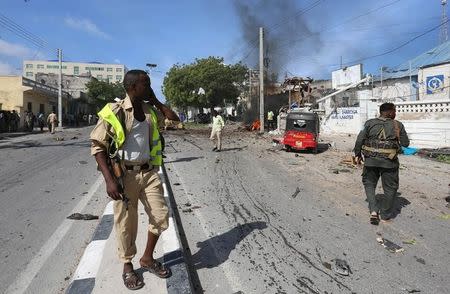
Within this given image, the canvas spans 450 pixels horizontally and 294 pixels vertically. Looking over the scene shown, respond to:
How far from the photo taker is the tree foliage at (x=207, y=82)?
49.1 metres

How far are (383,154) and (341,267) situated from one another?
97.6 inches

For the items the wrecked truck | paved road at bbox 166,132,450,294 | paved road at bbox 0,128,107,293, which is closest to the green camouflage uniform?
paved road at bbox 166,132,450,294

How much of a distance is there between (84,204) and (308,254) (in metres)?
4.29

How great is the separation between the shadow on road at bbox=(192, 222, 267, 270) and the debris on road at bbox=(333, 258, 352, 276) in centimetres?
116

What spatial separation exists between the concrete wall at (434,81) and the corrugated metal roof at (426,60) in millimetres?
504

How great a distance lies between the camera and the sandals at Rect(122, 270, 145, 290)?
11.7 feet

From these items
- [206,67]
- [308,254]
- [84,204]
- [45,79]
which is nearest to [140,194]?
[308,254]

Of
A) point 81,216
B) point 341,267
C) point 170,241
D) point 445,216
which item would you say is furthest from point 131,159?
point 445,216

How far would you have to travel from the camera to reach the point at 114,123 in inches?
133

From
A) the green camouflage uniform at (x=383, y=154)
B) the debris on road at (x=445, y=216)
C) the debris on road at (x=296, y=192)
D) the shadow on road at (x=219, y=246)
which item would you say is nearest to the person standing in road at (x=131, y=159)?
the shadow on road at (x=219, y=246)

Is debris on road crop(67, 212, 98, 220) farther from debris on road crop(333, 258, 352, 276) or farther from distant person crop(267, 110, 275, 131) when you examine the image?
distant person crop(267, 110, 275, 131)

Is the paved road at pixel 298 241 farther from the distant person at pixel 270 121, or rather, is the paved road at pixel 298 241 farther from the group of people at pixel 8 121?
the group of people at pixel 8 121

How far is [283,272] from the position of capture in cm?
429

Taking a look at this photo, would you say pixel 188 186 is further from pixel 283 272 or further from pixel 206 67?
pixel 206 67
